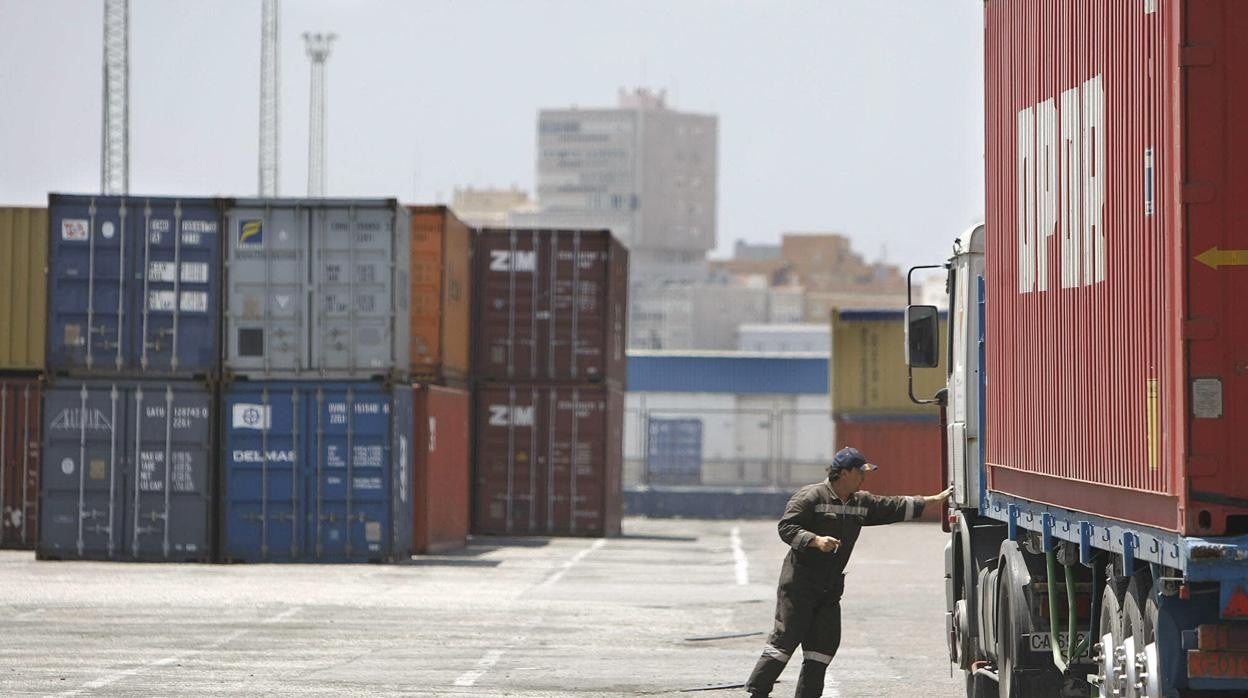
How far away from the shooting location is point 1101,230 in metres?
9.84

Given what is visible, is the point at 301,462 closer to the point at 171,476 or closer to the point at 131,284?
the point at 171,476

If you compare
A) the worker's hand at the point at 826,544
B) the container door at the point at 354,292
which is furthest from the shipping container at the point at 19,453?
the worker's hand at the point at 826,544

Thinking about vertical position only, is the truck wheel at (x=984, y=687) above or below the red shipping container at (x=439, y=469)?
below

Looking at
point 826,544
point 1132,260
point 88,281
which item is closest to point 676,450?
point 88,281

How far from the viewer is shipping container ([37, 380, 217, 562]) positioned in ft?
92.8

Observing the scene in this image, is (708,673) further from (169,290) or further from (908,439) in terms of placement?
(908,439)

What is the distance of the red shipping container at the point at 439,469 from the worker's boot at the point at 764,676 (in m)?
18.2

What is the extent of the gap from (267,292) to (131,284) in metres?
1.76

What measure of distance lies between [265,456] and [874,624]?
34.3 feet

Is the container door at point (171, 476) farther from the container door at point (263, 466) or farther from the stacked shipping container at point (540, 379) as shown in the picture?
the stacked shipping container at point (540, 379)

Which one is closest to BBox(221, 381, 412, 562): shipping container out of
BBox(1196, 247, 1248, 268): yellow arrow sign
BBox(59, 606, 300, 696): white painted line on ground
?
BBox(59, 606, 300, 696): white painted line on ground

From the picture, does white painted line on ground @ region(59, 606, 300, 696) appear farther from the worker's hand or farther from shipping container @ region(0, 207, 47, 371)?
shipping container @ region(0, 207, 47, 371)

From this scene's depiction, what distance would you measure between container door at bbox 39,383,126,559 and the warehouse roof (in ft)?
201

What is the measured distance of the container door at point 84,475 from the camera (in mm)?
28281
